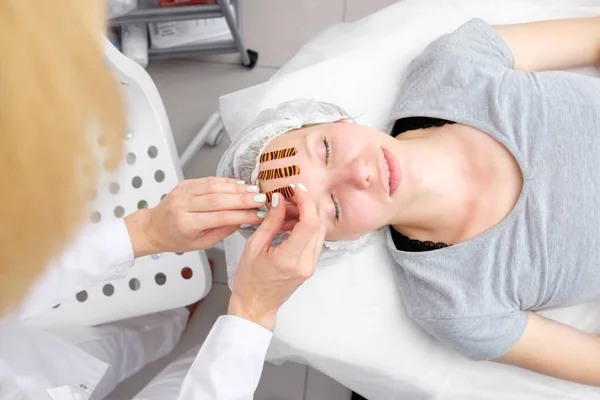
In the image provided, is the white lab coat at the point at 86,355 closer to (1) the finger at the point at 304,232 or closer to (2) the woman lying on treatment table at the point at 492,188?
(1) the finger at the point at 304,232

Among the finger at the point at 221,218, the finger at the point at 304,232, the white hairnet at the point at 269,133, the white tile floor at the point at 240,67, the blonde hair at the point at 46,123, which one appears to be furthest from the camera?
the white tile floor at the point at 240,67

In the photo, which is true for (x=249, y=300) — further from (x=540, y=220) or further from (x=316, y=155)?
(x=540, y=220)

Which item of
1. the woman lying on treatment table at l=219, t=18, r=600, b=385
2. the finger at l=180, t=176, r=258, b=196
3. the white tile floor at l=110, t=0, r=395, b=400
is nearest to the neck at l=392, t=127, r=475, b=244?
the woman lying on treatment table at l=219, t=18, r=600, b=385

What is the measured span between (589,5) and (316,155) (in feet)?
2.84

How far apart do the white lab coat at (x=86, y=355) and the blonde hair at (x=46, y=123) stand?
354mm

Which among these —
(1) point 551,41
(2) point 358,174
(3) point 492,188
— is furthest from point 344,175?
(1) point 551,41

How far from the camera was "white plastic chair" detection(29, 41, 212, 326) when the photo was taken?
1125 millimetres

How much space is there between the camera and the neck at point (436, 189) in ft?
3.24

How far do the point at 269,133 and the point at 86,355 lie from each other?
563 millimetres

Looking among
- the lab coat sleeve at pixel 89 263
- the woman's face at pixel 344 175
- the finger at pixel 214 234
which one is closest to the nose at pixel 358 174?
the woman's face at pixel 344 175

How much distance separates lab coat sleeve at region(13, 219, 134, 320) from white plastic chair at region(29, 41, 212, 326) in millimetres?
215

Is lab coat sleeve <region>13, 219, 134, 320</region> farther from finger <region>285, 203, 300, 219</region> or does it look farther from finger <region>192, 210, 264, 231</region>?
finger <region>285, 203, 300, 219</region>

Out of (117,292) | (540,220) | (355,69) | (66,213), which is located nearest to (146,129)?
(117,292)

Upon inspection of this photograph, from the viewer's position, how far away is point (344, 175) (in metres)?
0.88
